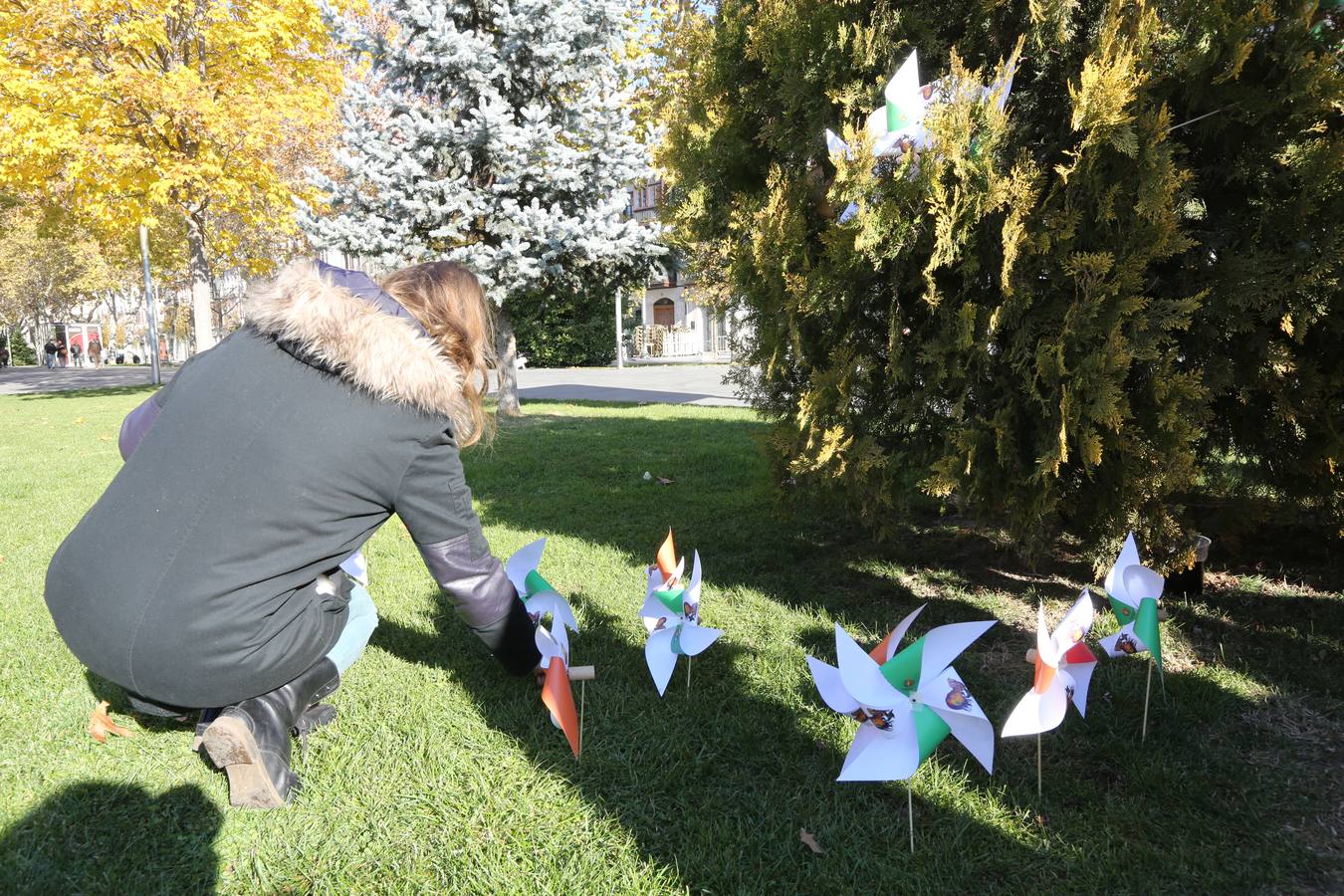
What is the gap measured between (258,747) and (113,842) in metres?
0.41

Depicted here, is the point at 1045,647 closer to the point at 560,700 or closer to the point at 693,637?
the point at 693,637

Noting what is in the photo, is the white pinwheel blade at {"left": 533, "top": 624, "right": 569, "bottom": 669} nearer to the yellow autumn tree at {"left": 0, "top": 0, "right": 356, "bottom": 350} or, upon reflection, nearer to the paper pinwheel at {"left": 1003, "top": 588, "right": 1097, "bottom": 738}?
the paper pinwheel at {"left": 1003, "top": 588, "right": 1097, "bottom": 738}

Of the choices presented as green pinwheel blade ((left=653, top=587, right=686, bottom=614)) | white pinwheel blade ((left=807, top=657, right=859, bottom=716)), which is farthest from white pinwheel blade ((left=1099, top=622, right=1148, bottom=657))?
green pinwheel blade ((left=653, top=587, right=686, bottom=614))

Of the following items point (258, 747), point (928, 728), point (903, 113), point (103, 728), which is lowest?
point (103, 728)

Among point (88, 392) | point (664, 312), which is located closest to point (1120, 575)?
point (88, 392)

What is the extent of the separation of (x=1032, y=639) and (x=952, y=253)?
1.65m

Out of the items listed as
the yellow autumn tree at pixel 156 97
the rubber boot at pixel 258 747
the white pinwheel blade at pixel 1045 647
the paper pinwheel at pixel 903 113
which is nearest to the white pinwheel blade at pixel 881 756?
the white pinwheel blade at pixel 1045 647

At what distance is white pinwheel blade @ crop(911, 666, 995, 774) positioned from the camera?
2072 millimetres

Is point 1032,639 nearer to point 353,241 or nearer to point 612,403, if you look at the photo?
point 353,241

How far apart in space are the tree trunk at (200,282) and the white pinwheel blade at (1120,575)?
16.3 m

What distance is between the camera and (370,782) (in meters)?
2.46

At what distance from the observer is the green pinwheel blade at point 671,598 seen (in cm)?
280

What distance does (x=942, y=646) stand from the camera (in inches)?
82.7

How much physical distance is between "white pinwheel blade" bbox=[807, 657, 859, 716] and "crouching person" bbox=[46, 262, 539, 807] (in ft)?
3.33
